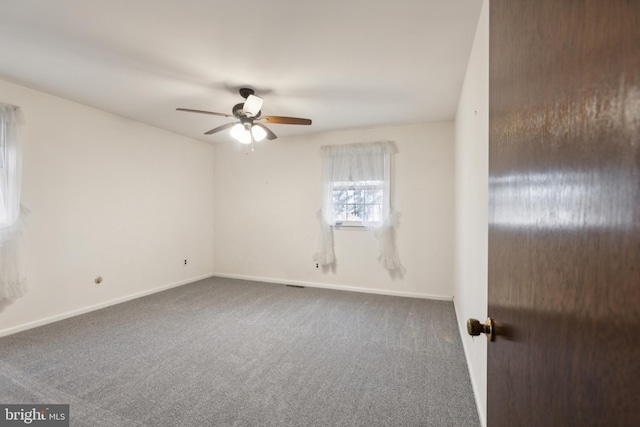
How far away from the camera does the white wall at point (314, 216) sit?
3.77m

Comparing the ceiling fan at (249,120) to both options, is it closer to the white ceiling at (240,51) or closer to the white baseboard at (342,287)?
the white ceiling at (240,51)

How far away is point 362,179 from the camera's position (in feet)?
13.3

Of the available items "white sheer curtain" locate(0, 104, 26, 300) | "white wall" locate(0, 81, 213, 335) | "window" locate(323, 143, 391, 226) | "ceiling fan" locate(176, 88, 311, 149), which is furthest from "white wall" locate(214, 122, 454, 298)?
"white sheer curtain" locate(0, 104, 26, 300)

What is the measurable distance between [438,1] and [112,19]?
78.4 inches

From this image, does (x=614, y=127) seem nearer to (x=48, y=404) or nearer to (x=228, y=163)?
(x=48, y=404)

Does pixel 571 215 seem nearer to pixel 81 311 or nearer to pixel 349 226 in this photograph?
pixel 349 226

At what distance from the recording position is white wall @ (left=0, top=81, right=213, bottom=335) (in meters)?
2.82

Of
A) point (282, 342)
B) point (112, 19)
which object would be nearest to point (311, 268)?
point (282, 342)

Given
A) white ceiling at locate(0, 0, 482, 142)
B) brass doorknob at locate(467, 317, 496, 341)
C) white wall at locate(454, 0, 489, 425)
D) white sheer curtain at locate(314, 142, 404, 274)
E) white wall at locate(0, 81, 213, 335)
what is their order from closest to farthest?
brass doorknob at locate(467, 317, 496, 341), white wall at locate(454, 0, 489, 425), white ceiling at locate(0, 0, 482, 142), white wall at locate(0, 81, 213, 335), white sheer curtain at locate(314, 142, 404, 274)

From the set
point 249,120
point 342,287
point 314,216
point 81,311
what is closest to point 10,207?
point 81,311

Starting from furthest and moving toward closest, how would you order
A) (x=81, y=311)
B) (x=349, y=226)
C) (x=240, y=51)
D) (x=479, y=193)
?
(x=349, y=226) → (x=81, y=311) → (x=240, y=51) → (x=479, y=193)

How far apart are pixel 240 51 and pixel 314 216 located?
268cm

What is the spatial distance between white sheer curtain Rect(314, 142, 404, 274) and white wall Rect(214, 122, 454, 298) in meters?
0.11
